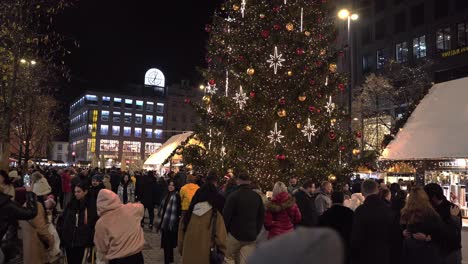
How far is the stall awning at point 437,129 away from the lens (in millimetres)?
13500

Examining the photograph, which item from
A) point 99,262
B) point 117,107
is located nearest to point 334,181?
point 99,262

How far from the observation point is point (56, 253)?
7.61 m

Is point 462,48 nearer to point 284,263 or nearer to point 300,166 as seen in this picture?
point 300,166

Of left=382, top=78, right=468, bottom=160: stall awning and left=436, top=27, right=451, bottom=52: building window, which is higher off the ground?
left=436, top=27, right=451, bottom=52: building window

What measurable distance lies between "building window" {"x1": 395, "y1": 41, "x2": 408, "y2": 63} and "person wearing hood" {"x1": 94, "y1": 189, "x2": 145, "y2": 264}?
161ft

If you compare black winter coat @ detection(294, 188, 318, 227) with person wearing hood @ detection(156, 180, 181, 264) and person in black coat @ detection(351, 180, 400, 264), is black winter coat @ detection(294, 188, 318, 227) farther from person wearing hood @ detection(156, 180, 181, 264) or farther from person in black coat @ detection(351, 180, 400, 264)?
person in black coat @ detection(351, 180, 400, 264)

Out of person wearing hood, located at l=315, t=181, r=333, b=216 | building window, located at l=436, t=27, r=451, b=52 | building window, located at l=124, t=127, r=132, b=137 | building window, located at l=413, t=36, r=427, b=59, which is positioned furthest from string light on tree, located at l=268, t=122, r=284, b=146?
building window, located at l=124, t=127, r=132, b=137

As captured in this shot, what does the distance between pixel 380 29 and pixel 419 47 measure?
24.1 ft

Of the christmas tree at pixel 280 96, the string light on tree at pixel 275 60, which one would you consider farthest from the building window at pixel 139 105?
the string light on tree at pixel 275 60

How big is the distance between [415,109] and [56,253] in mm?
12953

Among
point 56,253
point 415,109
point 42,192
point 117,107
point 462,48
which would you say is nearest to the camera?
point 56,253

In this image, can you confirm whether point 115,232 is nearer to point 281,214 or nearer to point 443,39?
point 281,214

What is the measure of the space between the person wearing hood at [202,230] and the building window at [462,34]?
41926mm

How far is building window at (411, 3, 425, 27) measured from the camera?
4772cm
